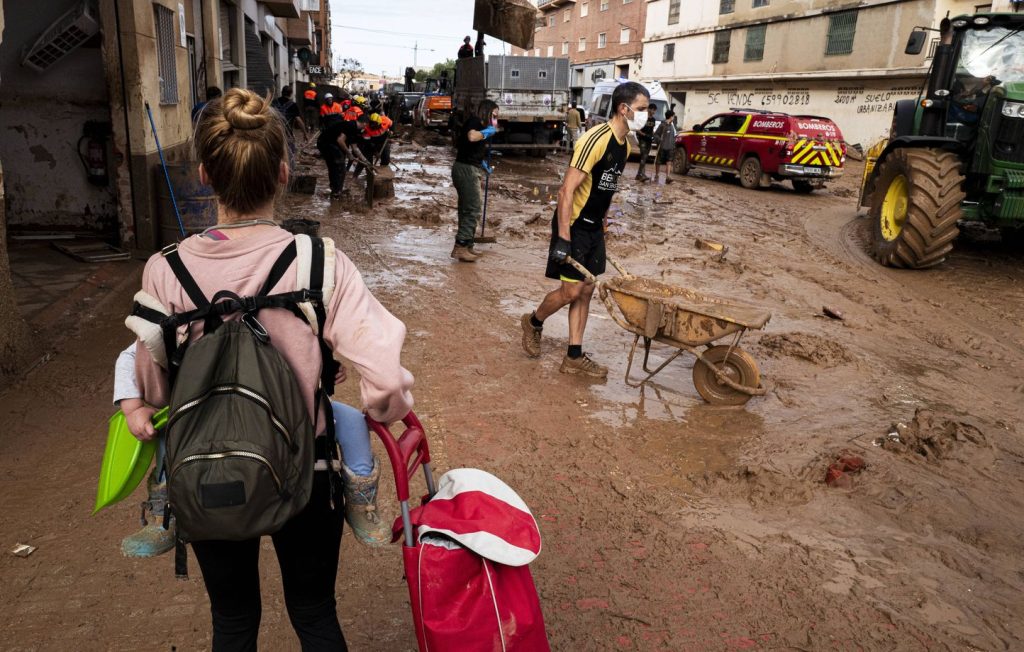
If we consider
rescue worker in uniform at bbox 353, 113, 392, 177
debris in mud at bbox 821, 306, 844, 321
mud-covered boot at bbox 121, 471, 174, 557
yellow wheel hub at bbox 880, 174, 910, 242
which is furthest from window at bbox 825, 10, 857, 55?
mud-covered boot at bbox 121, 471, 174, 557

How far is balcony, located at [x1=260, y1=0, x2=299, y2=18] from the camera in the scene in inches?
826

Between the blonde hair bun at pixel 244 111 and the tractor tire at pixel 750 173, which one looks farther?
the tractor tire at pixel 750 173

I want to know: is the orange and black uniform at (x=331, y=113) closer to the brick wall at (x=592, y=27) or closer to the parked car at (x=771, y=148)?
the parked car at (x=771, y=148)

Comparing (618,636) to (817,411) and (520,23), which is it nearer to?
(817,411)

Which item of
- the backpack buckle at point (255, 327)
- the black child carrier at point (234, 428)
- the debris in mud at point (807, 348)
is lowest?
the debris in mud at point (807, 348)

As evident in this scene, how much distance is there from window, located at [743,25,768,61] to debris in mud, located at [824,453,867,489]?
30.5 meters

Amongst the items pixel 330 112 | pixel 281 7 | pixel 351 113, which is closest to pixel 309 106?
pixel 281 7

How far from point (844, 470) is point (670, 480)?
0.97m

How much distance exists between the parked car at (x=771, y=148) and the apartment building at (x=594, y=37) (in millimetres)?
19333

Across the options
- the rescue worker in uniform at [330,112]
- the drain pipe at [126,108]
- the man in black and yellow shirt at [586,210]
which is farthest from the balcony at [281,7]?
the man in black and yellow shirt at [586,210]

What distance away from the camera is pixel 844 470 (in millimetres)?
4047

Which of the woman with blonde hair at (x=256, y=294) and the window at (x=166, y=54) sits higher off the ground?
the window at (x=166, y=54)

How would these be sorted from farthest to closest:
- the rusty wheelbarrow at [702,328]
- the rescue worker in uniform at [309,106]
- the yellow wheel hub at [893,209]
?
1. the rescue worker in uniform at [309,106]
2. the yellow wheel hub at [893,209]
3. the rusty wheelbarrow at [702,328]

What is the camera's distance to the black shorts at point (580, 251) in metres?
5.19
